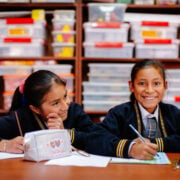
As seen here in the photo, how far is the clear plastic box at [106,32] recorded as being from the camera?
2.54 meters

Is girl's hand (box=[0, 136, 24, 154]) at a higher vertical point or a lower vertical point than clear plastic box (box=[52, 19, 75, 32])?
lower

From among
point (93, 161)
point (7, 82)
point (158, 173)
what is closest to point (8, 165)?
point (93, 161)

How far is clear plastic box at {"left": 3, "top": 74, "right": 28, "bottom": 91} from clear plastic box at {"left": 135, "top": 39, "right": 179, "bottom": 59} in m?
0.90

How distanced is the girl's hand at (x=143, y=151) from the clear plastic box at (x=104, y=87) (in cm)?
152

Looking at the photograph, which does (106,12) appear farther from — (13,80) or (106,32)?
(13,80)

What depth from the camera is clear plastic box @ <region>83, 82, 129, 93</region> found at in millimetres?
2599

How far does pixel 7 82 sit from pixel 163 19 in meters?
1.30

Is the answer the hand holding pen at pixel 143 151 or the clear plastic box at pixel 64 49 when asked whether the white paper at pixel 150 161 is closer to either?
the hand holding pen at pixel 143 151

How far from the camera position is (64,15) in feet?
8.53

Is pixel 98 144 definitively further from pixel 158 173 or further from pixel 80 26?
pixel 80 26

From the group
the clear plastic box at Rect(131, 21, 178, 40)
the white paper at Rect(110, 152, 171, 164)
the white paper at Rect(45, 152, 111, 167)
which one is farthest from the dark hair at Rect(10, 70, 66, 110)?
the clear plastic box at Rect(131, 21, 178, 40)

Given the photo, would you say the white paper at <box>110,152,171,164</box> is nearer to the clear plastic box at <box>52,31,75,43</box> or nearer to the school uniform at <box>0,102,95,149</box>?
the school uniform at <box>0,102,95,149</box>

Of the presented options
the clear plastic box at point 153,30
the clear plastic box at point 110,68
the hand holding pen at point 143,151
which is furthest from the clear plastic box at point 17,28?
the hand holding pen at point 143,151

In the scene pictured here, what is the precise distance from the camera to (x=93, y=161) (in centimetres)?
103
